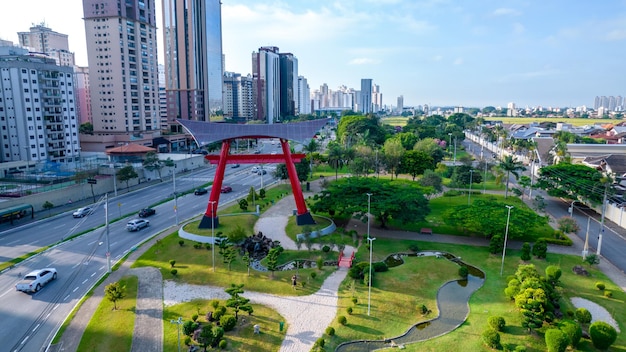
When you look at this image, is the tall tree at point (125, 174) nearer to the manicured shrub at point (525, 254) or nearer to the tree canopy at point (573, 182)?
the manicured shrub at point (525, 254)

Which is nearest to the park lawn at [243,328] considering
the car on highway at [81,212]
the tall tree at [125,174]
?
the car on highway at [81,212]

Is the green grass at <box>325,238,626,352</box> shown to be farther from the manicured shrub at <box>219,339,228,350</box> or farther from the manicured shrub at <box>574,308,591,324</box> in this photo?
the manicured shrub at <box>219,339,228,350</box>

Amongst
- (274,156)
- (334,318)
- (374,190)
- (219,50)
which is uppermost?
(219,50)

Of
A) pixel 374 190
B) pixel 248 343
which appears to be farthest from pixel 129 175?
pixel 248 343

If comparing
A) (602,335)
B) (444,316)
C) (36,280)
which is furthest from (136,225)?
(602,335)

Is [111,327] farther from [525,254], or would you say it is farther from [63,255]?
[525,254]

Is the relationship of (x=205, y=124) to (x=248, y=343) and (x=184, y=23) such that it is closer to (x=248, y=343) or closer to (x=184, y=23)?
(x=248, y=343)

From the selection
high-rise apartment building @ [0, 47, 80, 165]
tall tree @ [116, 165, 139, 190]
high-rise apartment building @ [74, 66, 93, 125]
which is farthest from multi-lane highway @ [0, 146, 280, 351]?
high-rise apartment building @ [74, 66, 93, 125]
